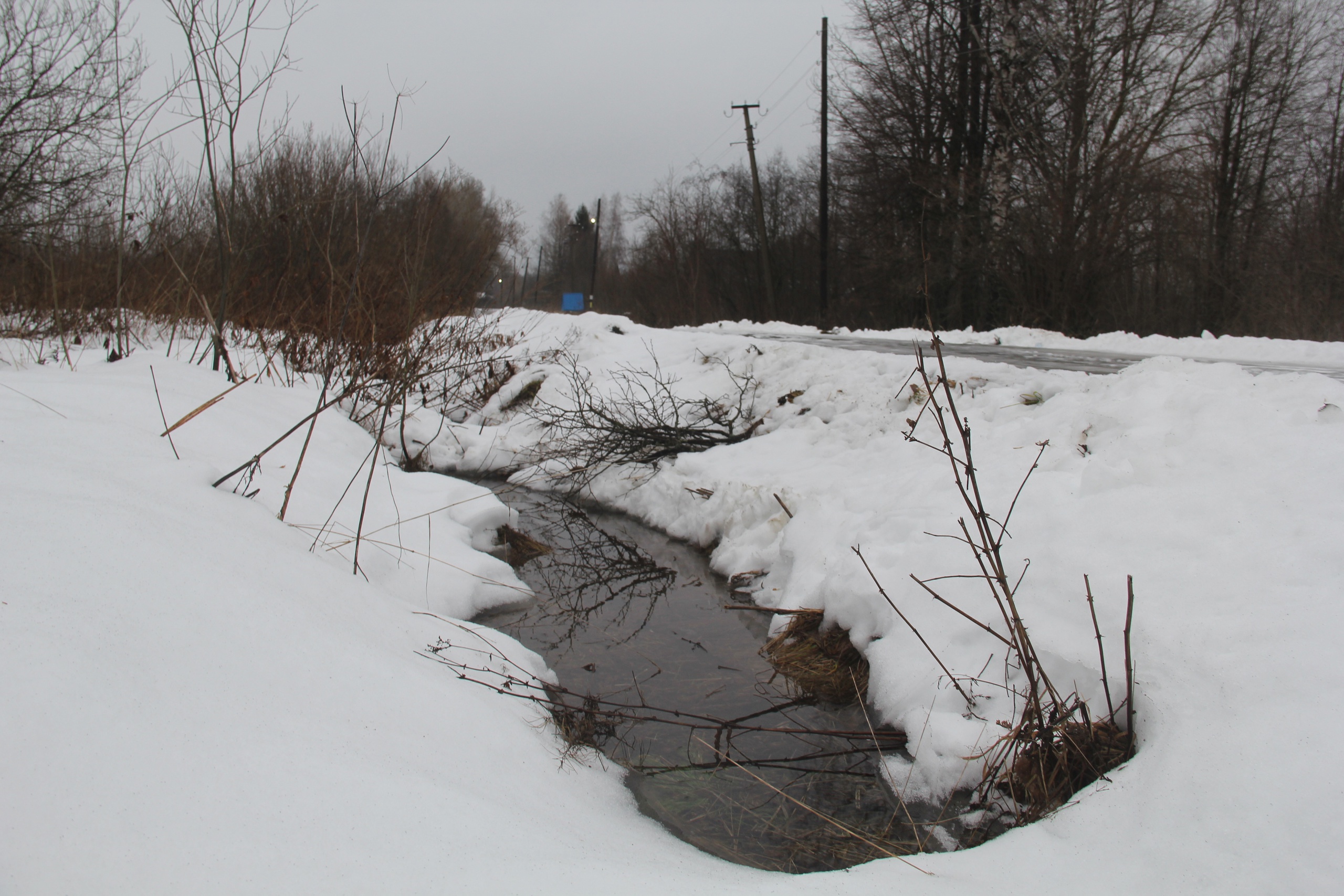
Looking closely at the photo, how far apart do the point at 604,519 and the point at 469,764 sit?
4619mm

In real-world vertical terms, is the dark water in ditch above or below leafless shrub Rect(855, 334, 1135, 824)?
below

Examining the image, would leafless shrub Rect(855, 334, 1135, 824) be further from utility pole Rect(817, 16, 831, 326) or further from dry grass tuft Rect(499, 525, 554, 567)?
utility pole Rect(817, 16, 831, 326)

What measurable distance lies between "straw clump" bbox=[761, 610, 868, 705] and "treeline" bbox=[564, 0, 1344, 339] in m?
8.92

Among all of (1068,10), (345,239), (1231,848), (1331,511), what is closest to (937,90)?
(1068,10)

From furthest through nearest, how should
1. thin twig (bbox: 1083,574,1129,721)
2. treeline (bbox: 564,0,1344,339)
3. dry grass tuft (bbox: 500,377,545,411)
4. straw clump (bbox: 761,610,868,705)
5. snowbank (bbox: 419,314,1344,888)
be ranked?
treeline (bbox: 564,0,1344,339)
dry grass tuft (bbox: 500,377,545,411)
straw clump (bbox: 761,610,868,705)
thin twig (bbox: 1083,574,1129,721)
snowbank (bbox: 419,314,1344,888)

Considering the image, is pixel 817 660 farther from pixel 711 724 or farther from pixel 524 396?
pixel 524 396

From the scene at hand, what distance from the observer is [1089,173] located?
13.3m

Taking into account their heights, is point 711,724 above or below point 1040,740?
below

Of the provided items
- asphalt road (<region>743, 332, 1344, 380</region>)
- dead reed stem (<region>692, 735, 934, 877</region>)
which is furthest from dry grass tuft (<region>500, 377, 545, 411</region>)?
dead reed stem (<region>692, 735, 934, 877</region>)

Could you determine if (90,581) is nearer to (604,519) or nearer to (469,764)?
(469,764)

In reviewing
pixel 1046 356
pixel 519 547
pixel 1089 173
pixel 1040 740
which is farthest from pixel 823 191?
pixel 1040 740

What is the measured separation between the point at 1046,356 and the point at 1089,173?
734 cm

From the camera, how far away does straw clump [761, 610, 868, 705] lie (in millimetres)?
3447

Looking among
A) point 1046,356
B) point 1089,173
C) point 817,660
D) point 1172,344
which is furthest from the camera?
point 1089,173
